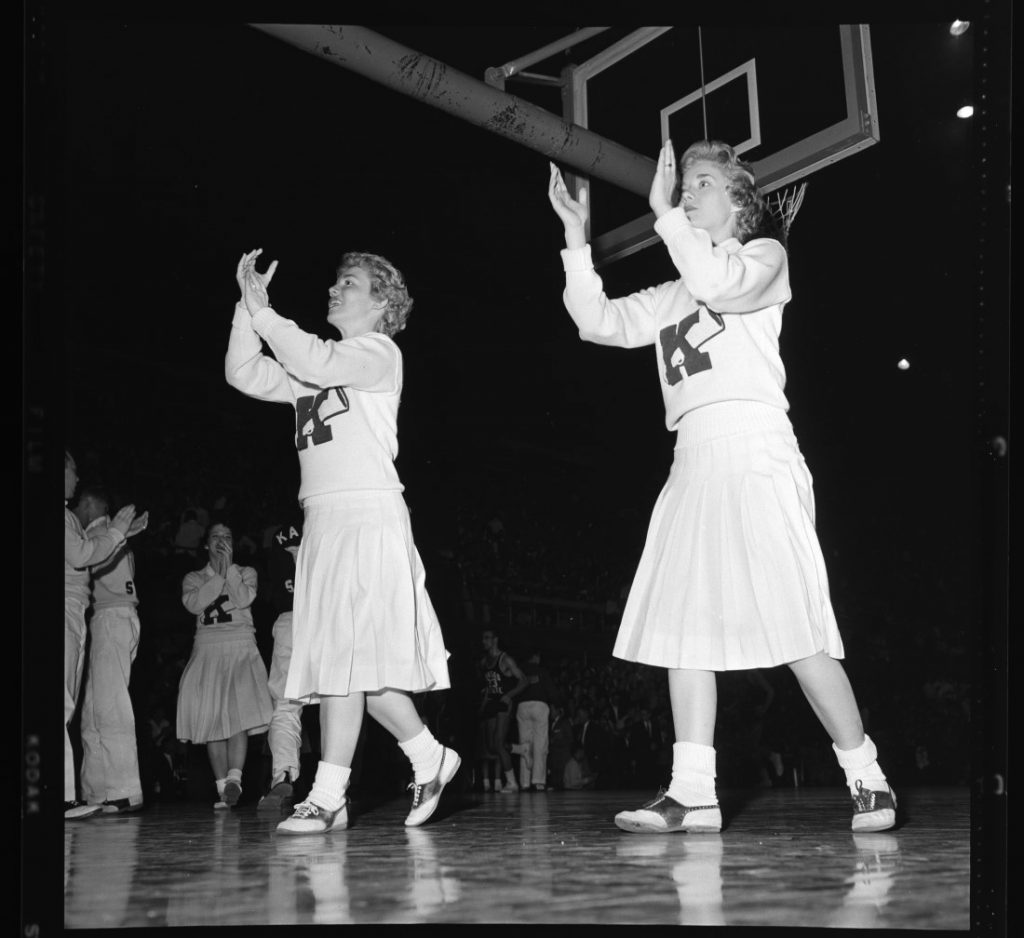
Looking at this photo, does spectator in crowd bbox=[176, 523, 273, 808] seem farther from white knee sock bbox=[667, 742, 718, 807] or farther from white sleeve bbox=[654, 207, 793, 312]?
white sleeve bbox=[654, 207, 793, 312]

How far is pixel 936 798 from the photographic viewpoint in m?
5.61

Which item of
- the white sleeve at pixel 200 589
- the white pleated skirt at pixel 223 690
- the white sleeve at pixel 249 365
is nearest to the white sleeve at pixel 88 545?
the white sleeve at pixel 200 589

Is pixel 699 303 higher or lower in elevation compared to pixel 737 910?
higher

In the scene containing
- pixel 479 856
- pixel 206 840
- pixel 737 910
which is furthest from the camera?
pixel 206 840

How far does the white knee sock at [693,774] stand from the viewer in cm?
367

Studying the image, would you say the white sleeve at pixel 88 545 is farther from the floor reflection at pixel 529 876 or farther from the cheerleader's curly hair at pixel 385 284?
the cheerleader's curly hair at pixel 385 284

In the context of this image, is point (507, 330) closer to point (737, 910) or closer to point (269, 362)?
point (269, 362)

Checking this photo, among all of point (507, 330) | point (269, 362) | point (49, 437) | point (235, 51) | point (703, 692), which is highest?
point (235, 51)

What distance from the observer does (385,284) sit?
4.57 m

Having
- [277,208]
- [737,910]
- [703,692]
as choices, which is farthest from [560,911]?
[277,208]

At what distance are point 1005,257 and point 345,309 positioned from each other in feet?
7.23

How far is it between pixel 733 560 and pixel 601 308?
91 cm

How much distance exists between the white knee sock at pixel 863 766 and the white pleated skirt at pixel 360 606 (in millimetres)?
1414

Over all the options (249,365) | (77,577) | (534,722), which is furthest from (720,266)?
(534,722)
